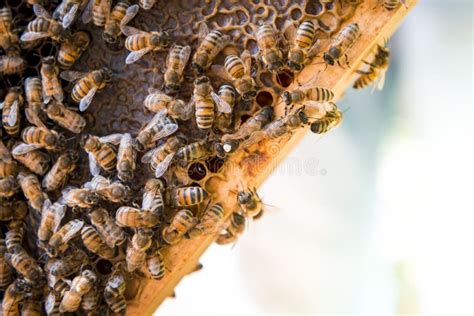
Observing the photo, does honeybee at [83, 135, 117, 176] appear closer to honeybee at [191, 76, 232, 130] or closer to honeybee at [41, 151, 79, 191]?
honeybee at [41, 151, 79, 191]

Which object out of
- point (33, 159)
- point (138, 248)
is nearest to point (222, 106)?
point (138, 248)

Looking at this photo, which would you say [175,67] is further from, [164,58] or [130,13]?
[130,13]

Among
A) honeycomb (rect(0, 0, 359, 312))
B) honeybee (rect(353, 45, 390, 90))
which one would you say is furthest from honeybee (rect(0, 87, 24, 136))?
honeybee (rect(353, 45, 390, 90))

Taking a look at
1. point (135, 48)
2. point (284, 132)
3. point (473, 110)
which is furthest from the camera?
point (473, 110)

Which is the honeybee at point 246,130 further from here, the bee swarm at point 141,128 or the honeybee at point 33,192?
the honeybee at point 33,192

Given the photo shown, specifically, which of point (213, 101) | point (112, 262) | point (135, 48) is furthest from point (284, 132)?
point (112, 262)

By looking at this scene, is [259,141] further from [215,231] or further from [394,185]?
[394,185]

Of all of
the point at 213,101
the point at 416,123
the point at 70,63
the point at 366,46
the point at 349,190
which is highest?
the point at 366,46

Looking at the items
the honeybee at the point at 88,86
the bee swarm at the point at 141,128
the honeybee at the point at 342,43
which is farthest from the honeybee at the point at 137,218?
the honeybee at the point at 342,43
